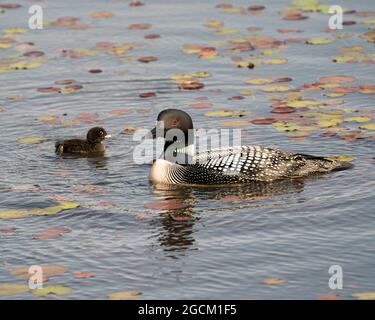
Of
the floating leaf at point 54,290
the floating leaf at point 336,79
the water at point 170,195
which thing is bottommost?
the floating leaf at point 54,290

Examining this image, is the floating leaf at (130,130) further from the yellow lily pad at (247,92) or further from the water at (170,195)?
the yellow lily pad at (247,92)

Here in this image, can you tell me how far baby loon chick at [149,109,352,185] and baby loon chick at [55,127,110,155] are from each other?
3.63 feet

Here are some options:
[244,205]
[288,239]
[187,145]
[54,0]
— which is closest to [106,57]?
[54,0]

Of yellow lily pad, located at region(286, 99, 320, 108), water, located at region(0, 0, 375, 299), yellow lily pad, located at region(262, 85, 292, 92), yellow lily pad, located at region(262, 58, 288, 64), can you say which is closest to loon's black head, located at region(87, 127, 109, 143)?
water, located at region(0, 0, 375, 299)

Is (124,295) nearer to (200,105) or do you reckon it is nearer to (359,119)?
(359,119)

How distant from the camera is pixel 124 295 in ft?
31.0

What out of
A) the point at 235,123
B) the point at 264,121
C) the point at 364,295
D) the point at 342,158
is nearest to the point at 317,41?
the point at 264,121

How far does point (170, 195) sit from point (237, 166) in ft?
2.62

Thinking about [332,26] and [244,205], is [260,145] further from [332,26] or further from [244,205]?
[332,26]

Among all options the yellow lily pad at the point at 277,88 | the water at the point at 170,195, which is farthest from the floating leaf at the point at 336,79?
the yellow lily pad at the point at 277,88

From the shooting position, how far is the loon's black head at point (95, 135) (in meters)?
13.6

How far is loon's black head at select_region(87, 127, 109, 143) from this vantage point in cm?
1357

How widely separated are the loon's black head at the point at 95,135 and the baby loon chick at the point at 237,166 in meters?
1.15

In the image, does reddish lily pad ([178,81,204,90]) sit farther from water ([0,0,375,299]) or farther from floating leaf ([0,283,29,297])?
floating leaf ([0,283,29,297])
